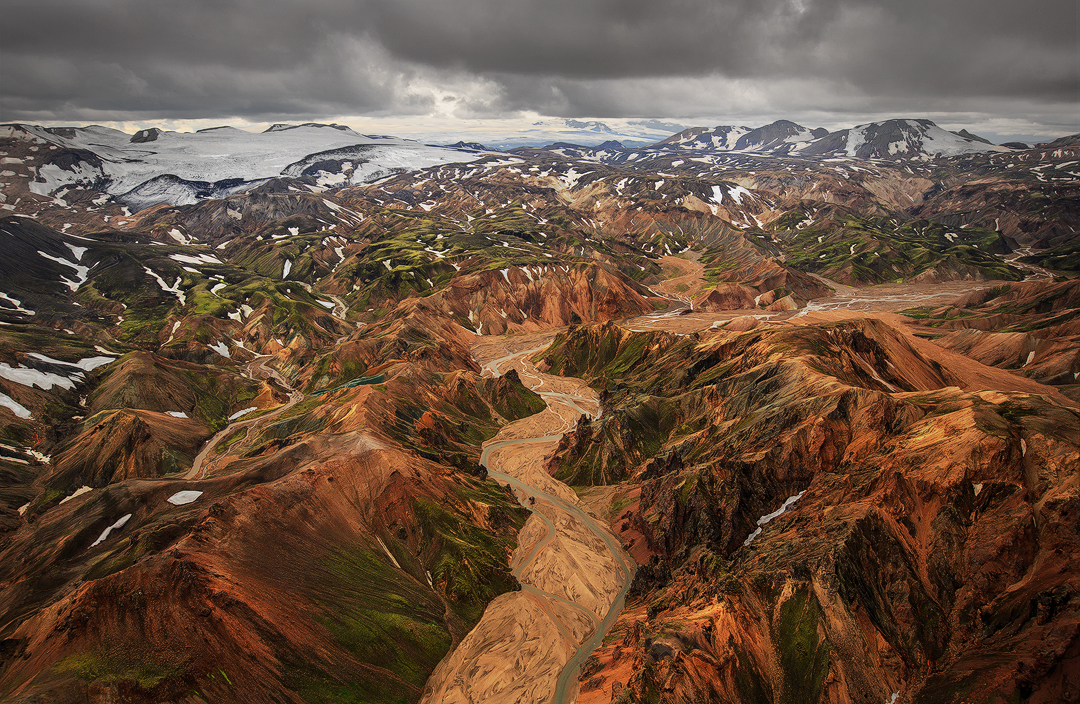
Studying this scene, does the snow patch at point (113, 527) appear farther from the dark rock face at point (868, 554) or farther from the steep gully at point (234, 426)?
the dark rock face at point (868, 554)

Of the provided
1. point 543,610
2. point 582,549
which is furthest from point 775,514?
point 543,610

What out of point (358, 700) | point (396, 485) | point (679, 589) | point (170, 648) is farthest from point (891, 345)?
point (170, 648)

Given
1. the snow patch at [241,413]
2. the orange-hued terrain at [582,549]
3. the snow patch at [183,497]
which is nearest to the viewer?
the orange-hued terrain at [582,549]

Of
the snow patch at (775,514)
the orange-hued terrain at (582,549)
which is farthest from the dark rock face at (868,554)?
the snow patch at (775,514)

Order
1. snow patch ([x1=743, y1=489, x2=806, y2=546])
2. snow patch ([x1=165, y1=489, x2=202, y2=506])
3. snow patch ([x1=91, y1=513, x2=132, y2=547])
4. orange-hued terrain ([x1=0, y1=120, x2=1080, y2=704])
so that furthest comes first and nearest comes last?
snow patch ([x1=743, y1=489, x2=806, y2=546])
snow patch ([x1=165, y1=489, x2=202, y2=506])
snow patch ([x1=91, y1=513, x2=132, y2=547])
orange-hued terrain ([x1=0, y1=120, x2=1080, y2=704])

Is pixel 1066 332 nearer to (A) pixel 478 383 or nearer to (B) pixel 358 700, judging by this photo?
(A) pixel 478 383

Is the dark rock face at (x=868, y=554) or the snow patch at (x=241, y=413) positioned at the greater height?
the dark rock face at (x=868, y=554)

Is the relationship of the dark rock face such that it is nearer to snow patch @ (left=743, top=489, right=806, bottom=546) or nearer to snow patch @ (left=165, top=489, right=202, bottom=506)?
snow patch @ (left=743, top=489, right=806, bottom=546)

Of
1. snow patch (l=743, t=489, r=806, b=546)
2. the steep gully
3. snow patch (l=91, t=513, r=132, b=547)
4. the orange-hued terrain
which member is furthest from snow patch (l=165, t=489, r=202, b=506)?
snow patch (l=743, t=489, r=806, b=546)

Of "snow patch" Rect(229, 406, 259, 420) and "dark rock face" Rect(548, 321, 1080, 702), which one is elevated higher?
"dark rock face" Rect(548, 321, 1080, 702)
